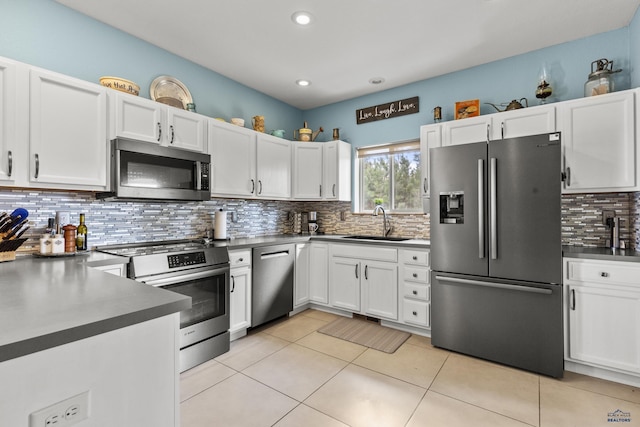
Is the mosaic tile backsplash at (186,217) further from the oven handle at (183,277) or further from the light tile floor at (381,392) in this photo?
the light tile floor at (381,392)

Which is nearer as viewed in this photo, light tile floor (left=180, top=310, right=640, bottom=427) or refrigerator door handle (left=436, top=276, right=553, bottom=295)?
light tile floor (left=180, top=310, right=640, bottom=427)

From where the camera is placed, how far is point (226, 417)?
5.99 feet

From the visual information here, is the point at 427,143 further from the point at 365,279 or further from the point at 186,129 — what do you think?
the point at 186,129

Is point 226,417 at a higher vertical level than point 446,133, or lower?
lower

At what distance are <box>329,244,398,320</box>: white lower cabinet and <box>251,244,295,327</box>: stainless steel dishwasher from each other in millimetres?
501

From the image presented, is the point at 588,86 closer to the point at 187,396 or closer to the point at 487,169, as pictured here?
the point at 487,169

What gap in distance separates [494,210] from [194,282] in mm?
2448

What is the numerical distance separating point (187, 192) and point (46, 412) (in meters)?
2.13

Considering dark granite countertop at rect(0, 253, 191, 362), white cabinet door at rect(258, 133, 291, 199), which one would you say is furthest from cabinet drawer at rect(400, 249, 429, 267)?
dark granite countertop at rect(0, 253, 191, 362)

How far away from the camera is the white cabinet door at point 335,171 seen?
13.0 ft

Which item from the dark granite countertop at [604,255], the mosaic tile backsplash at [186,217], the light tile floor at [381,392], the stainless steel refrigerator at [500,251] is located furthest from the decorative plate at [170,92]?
the dark granite countertop at [604,255]

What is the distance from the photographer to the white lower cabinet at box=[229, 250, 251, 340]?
2.81 meters

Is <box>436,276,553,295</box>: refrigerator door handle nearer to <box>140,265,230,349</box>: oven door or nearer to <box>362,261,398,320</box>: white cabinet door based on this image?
<box>362,261,398,320</box>: white cabinet door

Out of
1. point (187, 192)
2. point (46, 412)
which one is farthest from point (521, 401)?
point (187, 192)
